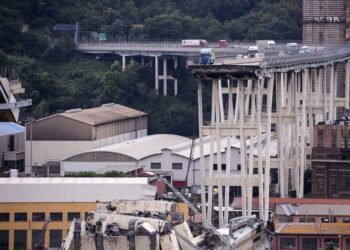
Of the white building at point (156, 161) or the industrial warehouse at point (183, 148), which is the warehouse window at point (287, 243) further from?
the white building at point (156, 161)

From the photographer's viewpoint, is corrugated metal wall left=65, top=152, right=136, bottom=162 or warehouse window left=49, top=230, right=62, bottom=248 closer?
warehouse window left=49, top=230, right=62, bottom=248

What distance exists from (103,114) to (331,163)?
16.3 metres

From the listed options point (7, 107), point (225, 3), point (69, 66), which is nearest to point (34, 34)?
point (69, 66)

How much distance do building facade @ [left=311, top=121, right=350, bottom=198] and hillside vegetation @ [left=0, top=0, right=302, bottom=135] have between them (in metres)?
19.8

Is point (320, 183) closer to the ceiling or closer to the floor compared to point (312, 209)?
closer to the ceiling

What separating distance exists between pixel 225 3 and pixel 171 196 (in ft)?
156

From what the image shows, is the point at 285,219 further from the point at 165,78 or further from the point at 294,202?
the point at 165,78

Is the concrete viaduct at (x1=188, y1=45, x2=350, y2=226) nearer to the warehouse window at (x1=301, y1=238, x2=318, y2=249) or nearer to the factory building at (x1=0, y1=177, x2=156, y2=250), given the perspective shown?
the factory building at (x1=0, y1=177, x2=156, y2=250)

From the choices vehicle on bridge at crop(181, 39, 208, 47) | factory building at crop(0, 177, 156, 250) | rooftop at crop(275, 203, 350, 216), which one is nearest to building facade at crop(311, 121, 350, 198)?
rooftop at crop(275, 203, 350, 216)

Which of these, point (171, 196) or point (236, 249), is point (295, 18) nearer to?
point (171, 196)

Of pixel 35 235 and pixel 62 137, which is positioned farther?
pixel 62 137

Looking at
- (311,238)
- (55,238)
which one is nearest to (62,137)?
(55,238)

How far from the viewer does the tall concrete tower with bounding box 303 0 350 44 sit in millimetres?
92125

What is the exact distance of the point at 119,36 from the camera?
104 metres
